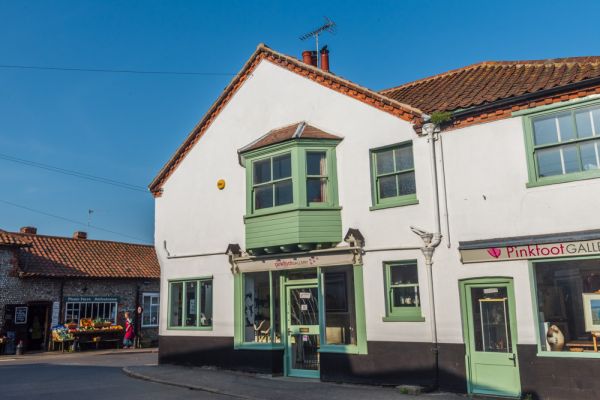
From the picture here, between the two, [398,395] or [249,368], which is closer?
[398,395]

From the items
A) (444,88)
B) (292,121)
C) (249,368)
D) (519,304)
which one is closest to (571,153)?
(519,304)

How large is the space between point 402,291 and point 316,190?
3.48 m

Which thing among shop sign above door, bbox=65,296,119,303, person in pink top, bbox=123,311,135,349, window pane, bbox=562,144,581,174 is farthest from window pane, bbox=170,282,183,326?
shop sign above door, bbox=65,296,119,303

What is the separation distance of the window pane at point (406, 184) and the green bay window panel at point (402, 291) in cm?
171

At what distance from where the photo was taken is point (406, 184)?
41.6ft

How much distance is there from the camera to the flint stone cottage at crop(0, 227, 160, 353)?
25.4 meters

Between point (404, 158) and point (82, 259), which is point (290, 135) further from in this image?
point (82, 259)

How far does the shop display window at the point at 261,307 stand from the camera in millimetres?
14711

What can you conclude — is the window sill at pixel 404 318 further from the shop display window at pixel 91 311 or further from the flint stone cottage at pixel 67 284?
the shop display window at pixel 91 311

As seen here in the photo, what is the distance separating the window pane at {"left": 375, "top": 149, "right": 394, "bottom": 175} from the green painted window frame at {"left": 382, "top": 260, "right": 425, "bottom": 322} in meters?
2.33

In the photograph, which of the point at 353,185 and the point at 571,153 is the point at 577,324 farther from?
the point at 353,185

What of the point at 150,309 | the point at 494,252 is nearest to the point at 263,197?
the point at 494,252

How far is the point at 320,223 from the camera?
13430mm

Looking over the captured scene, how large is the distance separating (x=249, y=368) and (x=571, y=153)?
989 centimetres
